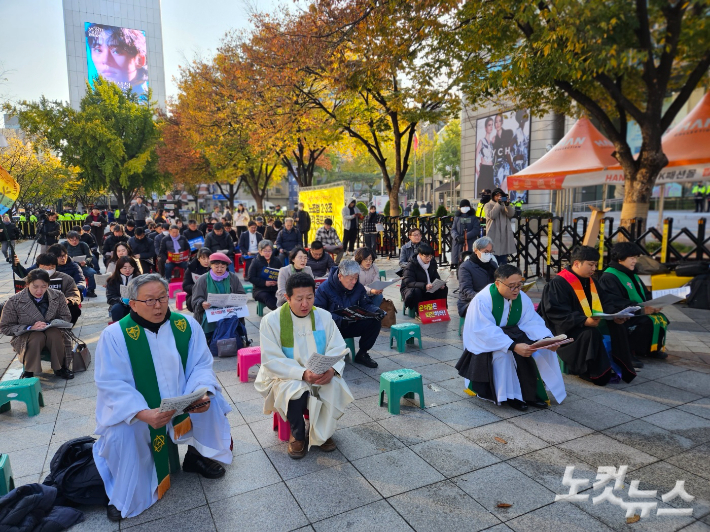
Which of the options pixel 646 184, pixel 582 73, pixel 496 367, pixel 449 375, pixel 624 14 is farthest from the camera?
pixel 646 184

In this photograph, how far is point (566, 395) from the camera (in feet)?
16.7

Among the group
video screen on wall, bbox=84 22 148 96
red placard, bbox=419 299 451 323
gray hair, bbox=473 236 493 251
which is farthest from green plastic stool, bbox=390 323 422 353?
video screen on wall, bbox=84 22 148 96

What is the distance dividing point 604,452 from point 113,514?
375cm

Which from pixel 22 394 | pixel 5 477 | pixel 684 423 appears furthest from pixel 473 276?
pixel 5 477

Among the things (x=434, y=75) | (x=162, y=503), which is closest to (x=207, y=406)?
(x=162, y=503)

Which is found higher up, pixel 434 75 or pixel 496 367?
pixel 434 75

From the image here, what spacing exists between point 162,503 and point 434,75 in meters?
11.9

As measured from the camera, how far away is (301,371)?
3.98 metres

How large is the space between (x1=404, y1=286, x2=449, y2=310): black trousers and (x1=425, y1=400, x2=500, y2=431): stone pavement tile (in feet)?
10.8

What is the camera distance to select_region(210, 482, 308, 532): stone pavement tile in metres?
3.15

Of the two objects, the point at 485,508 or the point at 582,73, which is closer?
the point at 485,508

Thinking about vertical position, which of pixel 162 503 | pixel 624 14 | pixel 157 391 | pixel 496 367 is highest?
pixel 624 14

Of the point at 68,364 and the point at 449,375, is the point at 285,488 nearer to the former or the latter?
the point at 449,375

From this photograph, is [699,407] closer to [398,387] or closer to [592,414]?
[592,414]
